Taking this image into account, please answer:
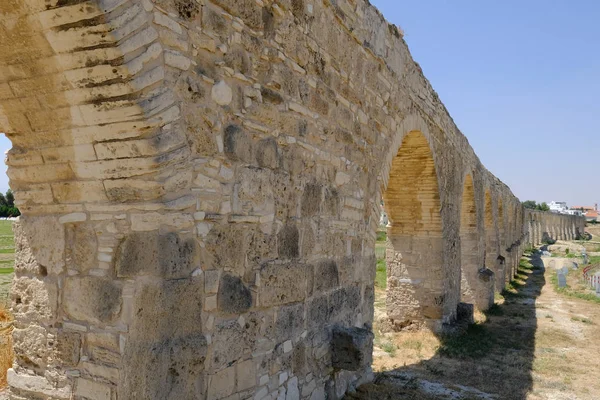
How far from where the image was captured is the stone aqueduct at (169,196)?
7.33ft

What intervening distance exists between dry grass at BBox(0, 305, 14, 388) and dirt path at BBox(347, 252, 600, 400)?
3303 millimetres

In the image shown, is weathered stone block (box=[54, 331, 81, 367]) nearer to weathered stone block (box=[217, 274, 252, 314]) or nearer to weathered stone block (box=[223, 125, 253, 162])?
weathered stone block (box=[217, 274, 252, 314])

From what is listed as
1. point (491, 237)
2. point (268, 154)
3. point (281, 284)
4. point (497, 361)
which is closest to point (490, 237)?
point (491, 237)

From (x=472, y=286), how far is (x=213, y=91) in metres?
10.7

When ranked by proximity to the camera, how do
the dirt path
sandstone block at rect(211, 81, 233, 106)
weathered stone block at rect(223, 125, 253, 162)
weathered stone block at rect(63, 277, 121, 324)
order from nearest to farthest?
weathered stone block at rect(63, 277, 121, 324)
sandstone block at rect(211, 81, 233, 106)
weathered stone block at rect(223, 125, 253, 162)
the dirt path

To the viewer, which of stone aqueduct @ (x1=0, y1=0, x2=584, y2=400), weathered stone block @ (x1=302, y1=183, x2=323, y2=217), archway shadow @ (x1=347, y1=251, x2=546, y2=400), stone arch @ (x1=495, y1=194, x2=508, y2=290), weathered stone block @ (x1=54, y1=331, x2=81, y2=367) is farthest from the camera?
stone arch @ (x1=495, y1=194, x2=508, y2=290)

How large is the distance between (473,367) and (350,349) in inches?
145

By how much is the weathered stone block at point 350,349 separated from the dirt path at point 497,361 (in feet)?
2.21

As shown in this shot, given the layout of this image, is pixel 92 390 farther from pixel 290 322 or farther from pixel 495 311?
pixel 495 311

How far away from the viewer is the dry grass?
4.60 m

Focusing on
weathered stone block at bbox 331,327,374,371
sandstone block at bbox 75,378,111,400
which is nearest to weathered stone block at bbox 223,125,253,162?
sandstone block at bbox 75,378,111,400

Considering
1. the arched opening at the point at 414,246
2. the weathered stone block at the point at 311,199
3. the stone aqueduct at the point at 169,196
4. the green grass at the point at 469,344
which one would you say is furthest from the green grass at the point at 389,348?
the weathered stone block at the point at 311,199

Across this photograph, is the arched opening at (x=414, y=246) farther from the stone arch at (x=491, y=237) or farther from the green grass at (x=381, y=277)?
the stone arch at (x=491, y=237)

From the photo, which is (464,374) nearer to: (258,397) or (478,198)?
(258,397)
